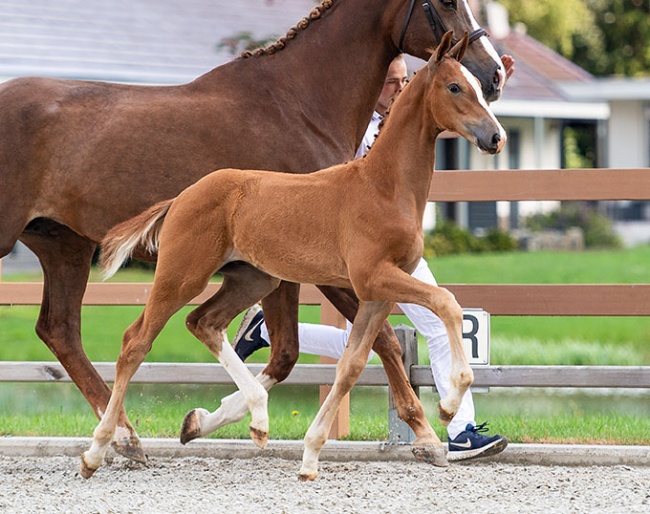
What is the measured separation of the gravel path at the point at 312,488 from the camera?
4.39m

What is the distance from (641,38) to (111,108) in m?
33.5

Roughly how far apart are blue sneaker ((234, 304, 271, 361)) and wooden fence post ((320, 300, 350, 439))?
34cm

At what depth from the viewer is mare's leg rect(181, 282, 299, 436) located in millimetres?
5348

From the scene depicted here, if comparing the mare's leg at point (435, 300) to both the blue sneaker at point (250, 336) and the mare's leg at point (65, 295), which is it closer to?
the blue sneaker at point (250, 336)

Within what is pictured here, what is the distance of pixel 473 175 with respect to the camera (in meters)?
5.98

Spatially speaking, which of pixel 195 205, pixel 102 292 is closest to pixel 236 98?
pixel 195 205

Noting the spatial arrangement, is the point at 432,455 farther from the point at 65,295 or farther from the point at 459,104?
the point at 65,295

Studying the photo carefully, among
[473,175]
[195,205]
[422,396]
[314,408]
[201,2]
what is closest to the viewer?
[195,205]

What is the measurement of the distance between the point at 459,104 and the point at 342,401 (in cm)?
198

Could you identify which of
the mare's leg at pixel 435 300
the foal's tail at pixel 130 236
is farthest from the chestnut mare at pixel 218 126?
the mare's leg at pixel 435 300

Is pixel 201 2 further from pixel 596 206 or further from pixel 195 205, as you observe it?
pixel 195 205

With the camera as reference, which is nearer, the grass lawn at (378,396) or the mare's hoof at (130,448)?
the mare's hoof at (130,448)

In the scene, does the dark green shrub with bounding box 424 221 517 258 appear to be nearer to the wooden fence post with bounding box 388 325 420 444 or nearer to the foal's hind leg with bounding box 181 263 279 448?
the wooden fence post with bounding box 388 325 420 444

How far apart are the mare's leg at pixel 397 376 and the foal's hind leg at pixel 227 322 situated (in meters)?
0.31
